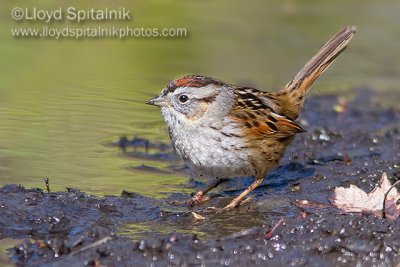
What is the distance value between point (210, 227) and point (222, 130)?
929 millimetres

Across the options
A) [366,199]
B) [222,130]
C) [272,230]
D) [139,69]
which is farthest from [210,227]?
[139,69]

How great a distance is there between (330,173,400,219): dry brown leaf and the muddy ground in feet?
0.50

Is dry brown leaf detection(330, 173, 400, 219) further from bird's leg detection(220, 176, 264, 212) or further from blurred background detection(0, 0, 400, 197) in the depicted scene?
blurred background detection(0, 0, 400, 197)

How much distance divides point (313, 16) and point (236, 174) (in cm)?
833

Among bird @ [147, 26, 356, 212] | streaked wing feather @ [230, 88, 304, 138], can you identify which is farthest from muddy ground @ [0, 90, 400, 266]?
streaked wing feather @ [230, 88, 304, 138]

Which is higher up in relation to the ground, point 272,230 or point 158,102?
point 158,102

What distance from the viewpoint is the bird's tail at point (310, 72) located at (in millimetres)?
7918

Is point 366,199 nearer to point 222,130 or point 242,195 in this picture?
point 242,195

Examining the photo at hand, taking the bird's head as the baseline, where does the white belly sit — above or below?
below

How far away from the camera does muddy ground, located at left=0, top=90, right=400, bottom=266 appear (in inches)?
216

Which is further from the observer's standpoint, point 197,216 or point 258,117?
point 258,117

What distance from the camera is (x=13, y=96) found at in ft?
31.3

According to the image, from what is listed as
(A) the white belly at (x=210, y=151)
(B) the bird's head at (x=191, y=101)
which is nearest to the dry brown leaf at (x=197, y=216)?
(A) the white belly at (x=210, y=151)

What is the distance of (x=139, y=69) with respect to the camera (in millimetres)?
11398
